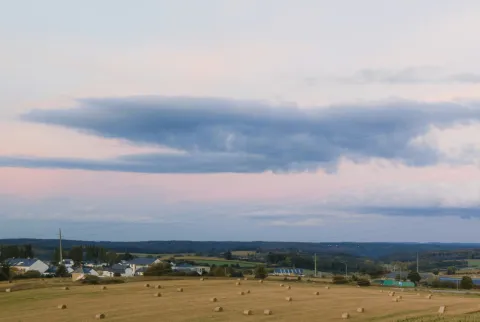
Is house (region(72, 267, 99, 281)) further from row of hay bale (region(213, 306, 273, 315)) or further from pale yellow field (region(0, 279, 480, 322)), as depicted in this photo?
row of hay bale (region(213, 306, 273, 315))

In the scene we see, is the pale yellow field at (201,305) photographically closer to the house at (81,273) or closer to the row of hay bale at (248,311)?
the row of hay bale at (248,311)

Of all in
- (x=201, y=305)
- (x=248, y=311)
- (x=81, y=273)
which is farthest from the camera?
(x=81, y=273)

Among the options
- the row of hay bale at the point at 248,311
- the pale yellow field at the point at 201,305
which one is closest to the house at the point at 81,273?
the pale yellow field at the point at 201,305

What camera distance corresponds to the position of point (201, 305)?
51969 millimetres

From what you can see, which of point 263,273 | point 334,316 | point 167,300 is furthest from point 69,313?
point 263,273

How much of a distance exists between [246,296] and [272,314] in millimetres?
12024

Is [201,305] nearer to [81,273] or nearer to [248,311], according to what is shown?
[248,311]

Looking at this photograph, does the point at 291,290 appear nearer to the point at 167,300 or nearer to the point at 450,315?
the point at 167,300

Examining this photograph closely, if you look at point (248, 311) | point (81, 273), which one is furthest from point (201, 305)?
point (81, 273)

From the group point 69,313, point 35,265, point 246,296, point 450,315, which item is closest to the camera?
point 450,315

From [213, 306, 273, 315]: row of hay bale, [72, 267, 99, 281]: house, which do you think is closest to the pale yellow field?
[213, 306, 273, 315]: row of hay bale

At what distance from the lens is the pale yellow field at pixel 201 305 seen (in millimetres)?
46156

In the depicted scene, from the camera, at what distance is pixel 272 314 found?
47375mm

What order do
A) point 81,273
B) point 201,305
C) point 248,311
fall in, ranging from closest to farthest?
point 248,311 → point 201,305 → point 81,273
